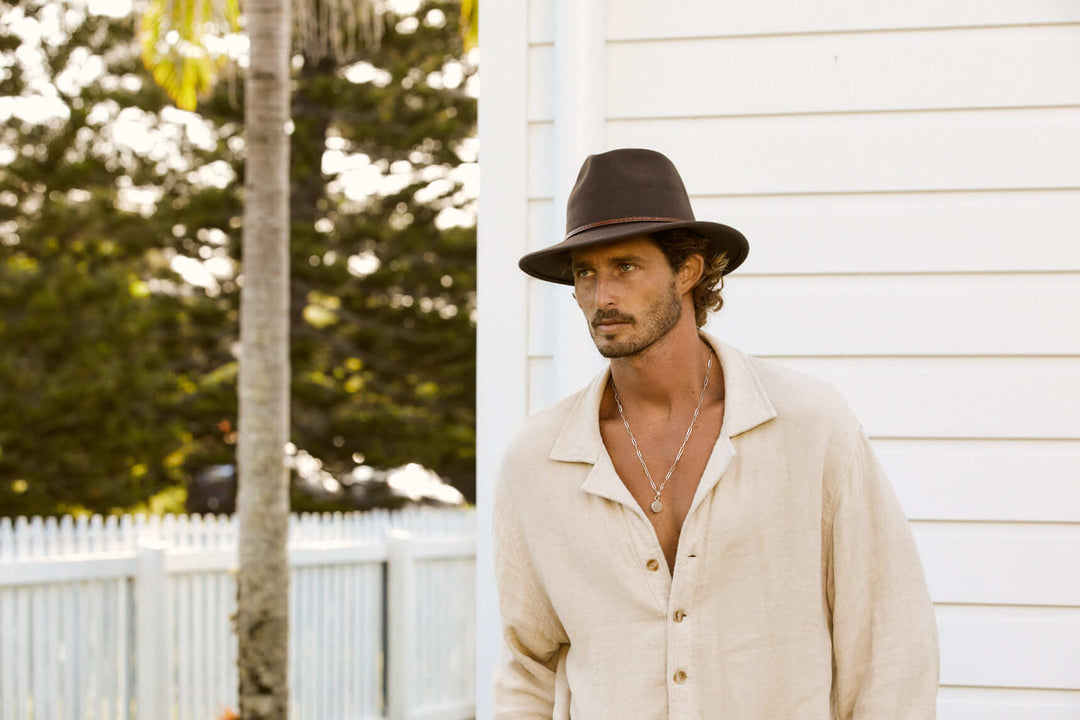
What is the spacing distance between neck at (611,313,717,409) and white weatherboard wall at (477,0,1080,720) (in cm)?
70

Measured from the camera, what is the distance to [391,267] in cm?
1616

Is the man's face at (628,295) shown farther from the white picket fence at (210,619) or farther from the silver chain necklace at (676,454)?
the white picket fence at (210,619)

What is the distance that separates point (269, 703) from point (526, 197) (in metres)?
5.54

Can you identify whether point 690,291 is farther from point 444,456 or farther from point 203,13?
point 444,456

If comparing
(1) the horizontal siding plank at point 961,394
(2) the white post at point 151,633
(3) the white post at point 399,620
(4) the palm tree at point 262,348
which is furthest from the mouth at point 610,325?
(3) the white post at point 399,620

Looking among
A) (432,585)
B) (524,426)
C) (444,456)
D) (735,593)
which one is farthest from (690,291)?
(444,456)

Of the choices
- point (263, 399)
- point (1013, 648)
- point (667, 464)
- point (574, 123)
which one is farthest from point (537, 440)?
point (263, 399)

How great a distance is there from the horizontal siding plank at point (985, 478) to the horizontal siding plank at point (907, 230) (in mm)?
404

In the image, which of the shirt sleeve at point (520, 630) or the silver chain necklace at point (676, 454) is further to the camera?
the shirt sleeve at point (520, 630)

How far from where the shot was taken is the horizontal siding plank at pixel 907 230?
2629 mm

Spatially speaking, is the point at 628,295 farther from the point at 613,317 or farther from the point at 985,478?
the point at 985,478

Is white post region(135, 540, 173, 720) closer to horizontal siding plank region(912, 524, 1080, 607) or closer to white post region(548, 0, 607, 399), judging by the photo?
white post region(548, 0, 607, 399)

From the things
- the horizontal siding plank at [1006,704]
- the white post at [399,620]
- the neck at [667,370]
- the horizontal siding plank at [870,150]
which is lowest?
the white post at [399,620]

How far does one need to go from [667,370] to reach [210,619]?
6810mm
